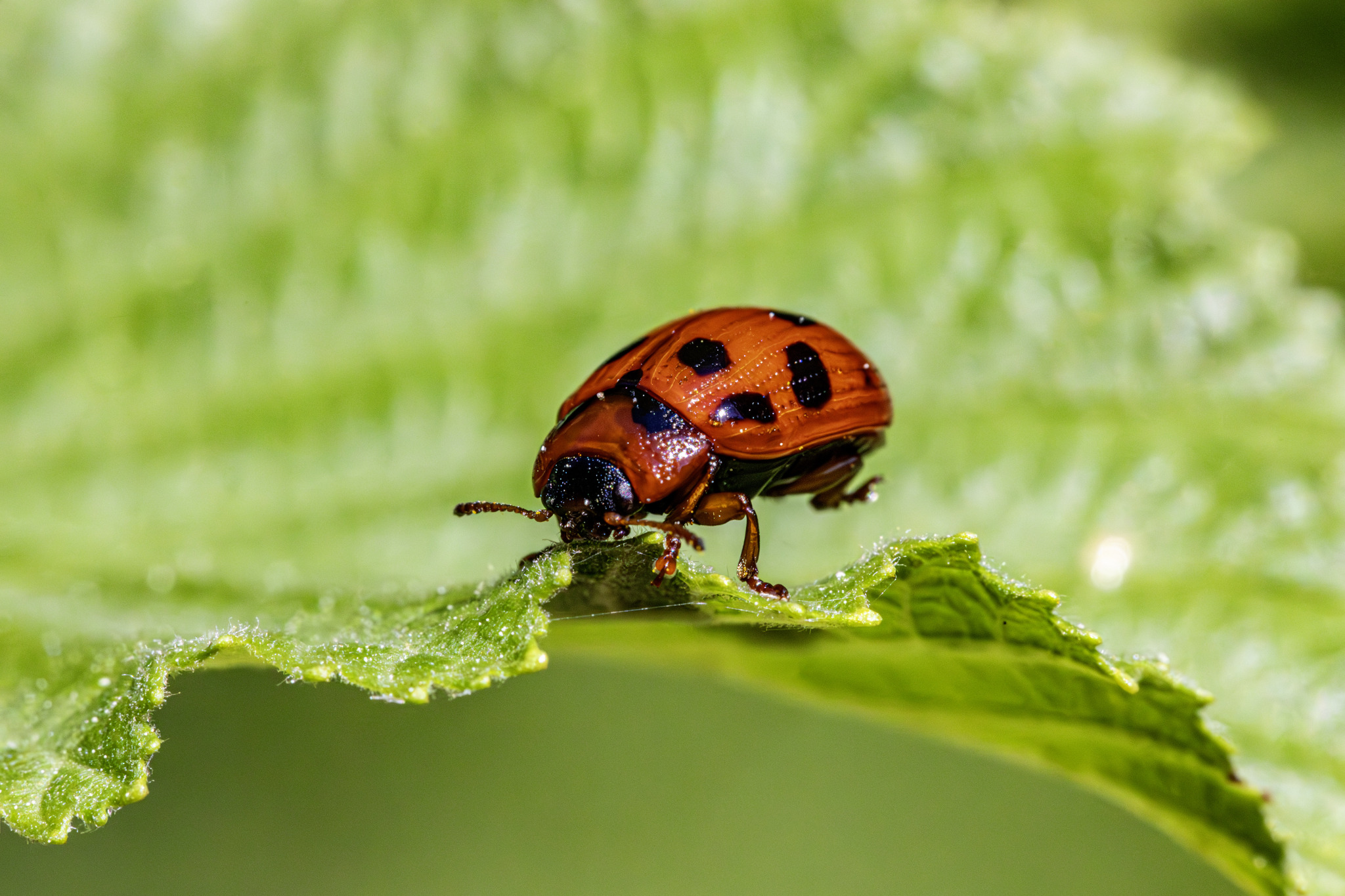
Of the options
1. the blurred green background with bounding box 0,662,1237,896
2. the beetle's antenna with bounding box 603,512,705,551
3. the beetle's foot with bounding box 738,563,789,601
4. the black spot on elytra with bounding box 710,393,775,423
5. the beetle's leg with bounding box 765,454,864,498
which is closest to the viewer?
the beetle's foot with bounding box 738,563,789,601

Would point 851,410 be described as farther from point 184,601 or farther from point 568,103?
point 184,601

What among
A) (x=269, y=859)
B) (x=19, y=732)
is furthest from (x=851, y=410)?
(x=269, y=859)

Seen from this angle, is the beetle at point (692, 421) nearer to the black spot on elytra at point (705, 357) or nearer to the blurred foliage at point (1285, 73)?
the black spot on elytra at point (705, 357)

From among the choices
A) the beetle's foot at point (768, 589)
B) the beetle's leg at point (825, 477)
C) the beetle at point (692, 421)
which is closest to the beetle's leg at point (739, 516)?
the beetle at point (692, 421)

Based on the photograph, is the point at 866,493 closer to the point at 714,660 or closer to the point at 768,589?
the point at 714,660

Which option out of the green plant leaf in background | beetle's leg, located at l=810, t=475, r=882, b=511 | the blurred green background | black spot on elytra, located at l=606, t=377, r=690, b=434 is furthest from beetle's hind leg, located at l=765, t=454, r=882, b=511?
the blurred green background

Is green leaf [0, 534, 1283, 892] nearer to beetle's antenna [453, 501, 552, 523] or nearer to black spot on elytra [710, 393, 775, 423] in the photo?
beetle's antenna [453, 501, 552, 523]

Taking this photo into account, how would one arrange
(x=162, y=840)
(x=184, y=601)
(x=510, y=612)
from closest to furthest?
(x=510, y=612) < (x=184, y=601) < (x=162, y=840)
